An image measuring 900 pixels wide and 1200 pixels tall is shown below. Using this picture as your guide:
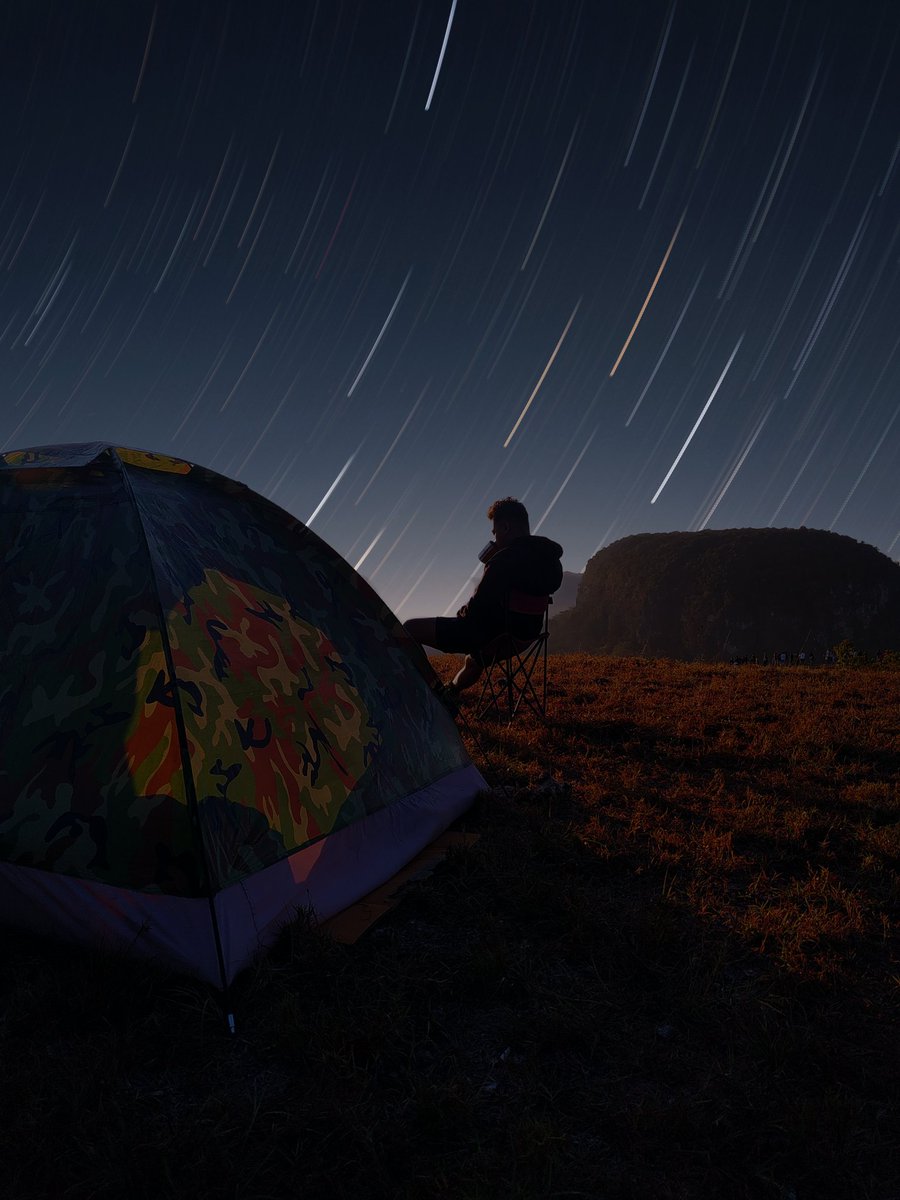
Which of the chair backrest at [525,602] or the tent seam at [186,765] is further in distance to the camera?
the chair backrest at [525,602]

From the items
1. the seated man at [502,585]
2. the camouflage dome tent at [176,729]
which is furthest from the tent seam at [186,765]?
the seated man at [502,585]

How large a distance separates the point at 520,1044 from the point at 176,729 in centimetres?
207

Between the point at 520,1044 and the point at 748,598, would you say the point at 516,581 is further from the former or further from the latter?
the point at 748,598

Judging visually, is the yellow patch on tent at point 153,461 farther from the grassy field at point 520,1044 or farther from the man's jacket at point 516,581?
the man's jacket at point 516,581

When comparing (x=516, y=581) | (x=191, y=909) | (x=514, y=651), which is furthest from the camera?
(x=514, y=651)

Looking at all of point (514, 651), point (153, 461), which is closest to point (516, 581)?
point (514, 651)

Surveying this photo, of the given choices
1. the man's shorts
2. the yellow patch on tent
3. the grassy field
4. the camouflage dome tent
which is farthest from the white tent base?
the man's shorts

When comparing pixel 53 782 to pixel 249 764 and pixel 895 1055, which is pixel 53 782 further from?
pixel 895 1055

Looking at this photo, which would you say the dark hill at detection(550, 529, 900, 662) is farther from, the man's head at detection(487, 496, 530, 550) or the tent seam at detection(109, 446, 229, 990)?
the tent seam at detection(109, 446, 229, 990)

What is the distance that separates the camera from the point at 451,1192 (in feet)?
6.93

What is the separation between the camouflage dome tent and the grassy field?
328 mm

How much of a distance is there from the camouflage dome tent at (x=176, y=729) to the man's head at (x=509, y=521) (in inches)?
130

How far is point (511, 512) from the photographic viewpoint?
7539 mm

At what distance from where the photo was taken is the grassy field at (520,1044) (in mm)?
2225
